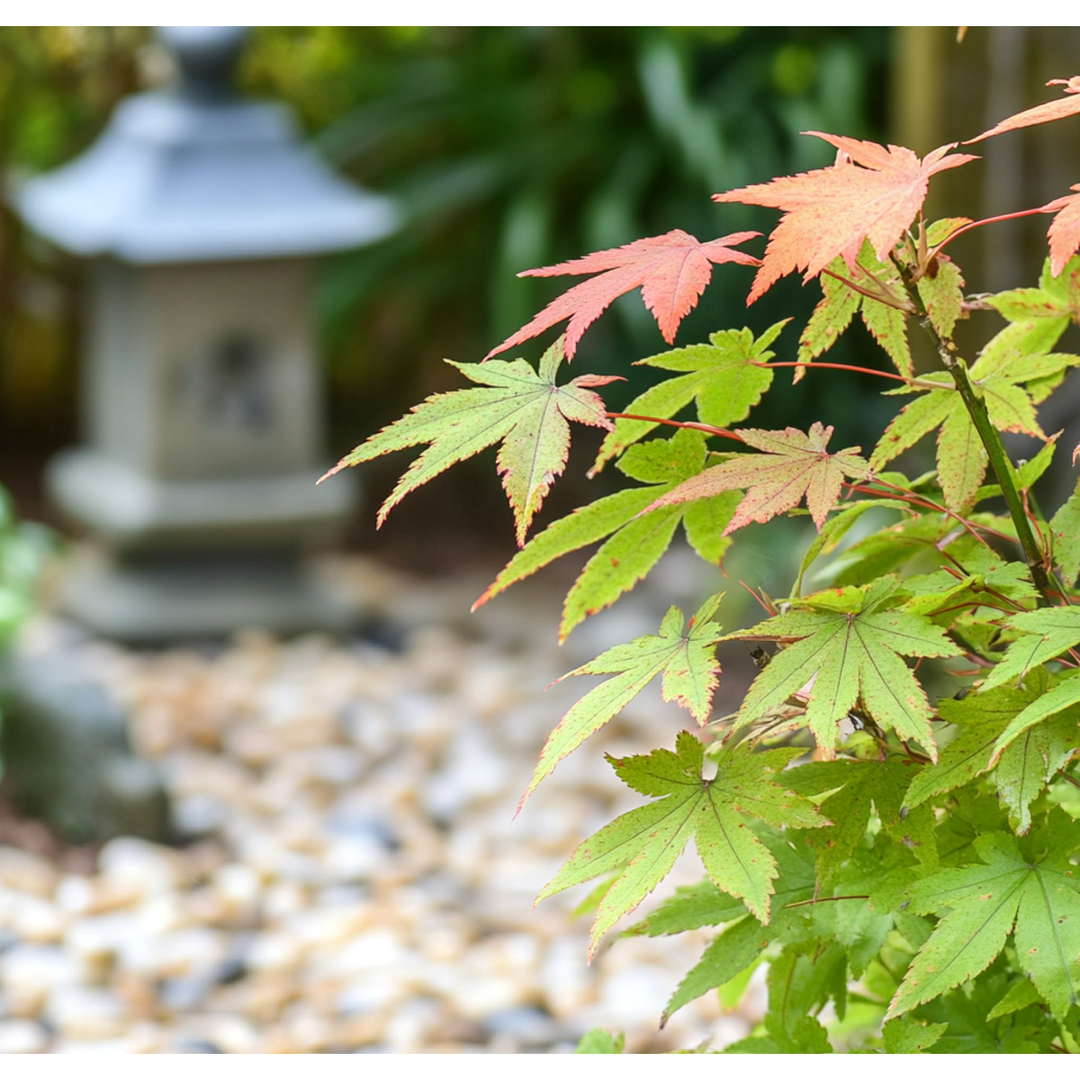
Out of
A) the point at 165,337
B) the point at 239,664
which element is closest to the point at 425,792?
the point at 239,664

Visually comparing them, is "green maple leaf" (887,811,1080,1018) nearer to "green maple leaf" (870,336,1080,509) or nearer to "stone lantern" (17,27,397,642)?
"green maple leaf" (870,336,1080,509)

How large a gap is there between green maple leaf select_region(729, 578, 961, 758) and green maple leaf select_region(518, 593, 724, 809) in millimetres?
20

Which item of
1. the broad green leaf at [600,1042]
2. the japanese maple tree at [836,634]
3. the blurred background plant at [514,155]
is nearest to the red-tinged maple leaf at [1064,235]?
the japanese maple tree at [836,634]

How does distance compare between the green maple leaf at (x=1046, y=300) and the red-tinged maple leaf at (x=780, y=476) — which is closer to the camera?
the red-tinged maple leaf at (x=780, y=476)

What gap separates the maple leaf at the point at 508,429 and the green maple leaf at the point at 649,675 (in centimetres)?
7

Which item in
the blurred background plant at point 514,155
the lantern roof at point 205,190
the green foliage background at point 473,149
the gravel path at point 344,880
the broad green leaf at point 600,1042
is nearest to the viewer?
the broad green leaf at point 600,1042

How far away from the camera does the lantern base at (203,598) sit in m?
2.74

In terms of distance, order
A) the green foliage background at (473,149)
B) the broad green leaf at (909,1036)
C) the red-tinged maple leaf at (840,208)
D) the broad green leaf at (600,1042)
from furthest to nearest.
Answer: the green foliage background at (473,149)
the broad green leaf at (600,1042)
the broad green leaf at (909,1036)
the red-tinged maple leaf at (840,208)

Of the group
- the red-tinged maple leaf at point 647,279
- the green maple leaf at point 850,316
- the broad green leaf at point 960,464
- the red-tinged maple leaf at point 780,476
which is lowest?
the broad green leaf at point 960,464

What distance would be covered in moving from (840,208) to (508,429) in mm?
142

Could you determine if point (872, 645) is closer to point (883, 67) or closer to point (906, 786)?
point (906, 786)

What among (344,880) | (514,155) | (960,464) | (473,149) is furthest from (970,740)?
(473,149)

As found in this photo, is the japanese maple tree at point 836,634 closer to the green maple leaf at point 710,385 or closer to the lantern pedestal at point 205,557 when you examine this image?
the green maple leaf at point 710,385

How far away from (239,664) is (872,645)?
2.24m
